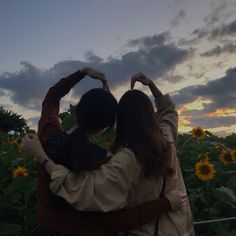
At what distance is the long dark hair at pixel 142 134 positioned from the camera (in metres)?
3.43

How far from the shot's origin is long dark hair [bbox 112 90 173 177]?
3430 millimetres

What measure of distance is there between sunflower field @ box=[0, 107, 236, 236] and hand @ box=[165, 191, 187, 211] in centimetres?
67

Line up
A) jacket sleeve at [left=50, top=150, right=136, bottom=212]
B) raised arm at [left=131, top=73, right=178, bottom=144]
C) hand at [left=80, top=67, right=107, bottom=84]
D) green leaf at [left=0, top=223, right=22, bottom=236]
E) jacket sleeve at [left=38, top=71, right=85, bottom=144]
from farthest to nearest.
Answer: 1. green leaf at [left=0, top=223, right=22, bottom=236]
2. raised arm at [left=131, top=73, right=178, bottom=144]
3. hand at [left=80, top=67, right=107, bottom=84]
4. jacket sleeve at [left=38, top=71, right=85, bottom=144]
5. jacket sleeve at [left=50, top=150, right=136, bottom=212]

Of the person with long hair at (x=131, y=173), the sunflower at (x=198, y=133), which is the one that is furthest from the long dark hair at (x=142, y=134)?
the sunflower at (x=198, y=133)

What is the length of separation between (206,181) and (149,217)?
1575 millimetres

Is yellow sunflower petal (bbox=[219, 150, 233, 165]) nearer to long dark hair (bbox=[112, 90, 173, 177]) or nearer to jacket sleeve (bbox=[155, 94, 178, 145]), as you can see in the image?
jacket sleeve (bbox=[155, 94, 178, 145])

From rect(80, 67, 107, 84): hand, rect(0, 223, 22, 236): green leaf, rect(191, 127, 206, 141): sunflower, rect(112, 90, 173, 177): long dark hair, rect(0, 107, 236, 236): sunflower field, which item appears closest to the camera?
rect(112, 90, 173, 177): long dark hair

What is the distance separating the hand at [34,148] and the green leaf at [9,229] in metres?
1.04

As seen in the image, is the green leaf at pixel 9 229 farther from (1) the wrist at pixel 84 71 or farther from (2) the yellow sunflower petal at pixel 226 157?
(2) the yellow sunflower petal at pixel 226 157

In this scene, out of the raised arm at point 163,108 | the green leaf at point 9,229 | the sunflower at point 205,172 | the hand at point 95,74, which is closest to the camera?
the hand at point 95,74

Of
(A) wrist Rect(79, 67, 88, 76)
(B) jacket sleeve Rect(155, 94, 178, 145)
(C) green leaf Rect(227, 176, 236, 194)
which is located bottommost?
(C) green leaf Rect(227, 176, 236, 194)

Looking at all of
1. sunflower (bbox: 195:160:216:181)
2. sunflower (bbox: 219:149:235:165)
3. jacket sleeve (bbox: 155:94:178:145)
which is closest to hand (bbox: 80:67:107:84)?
jacket sleeve (bbox: 155:94:178:145)

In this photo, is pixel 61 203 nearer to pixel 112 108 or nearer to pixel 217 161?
pixel 112 108

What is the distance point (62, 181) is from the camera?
333 centimetres
